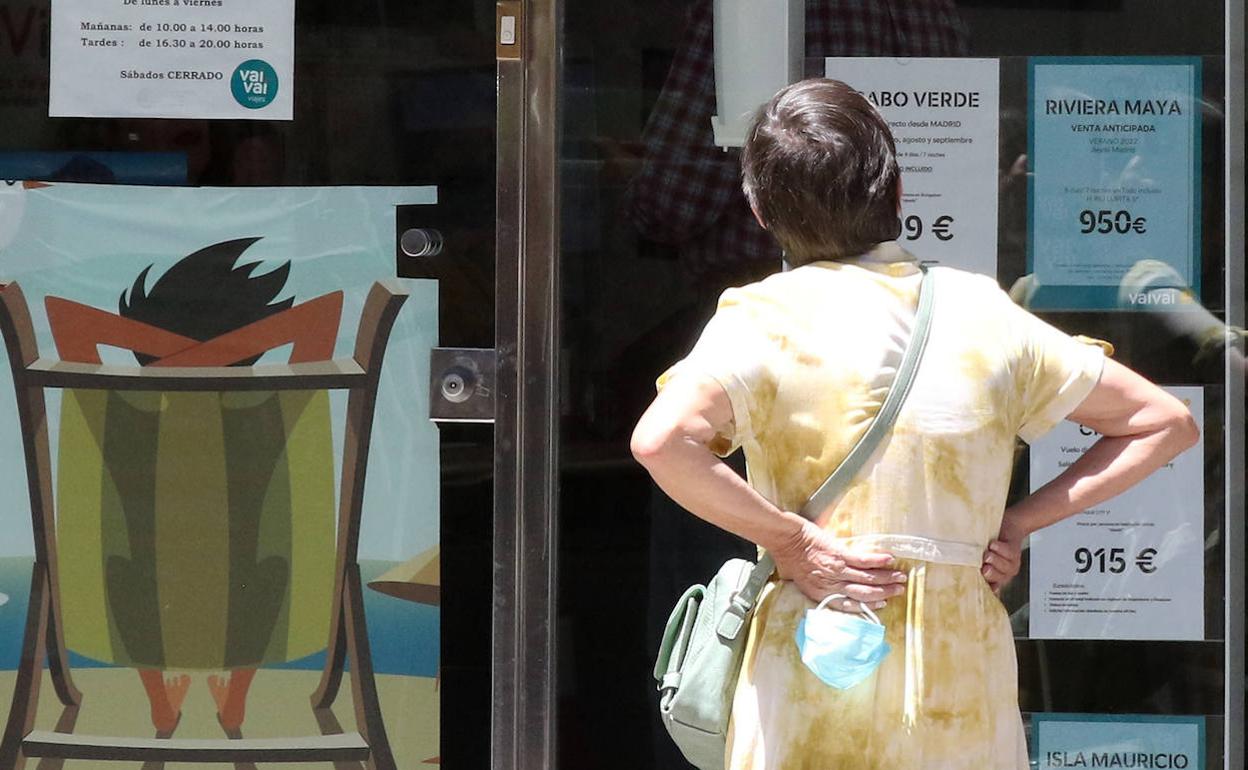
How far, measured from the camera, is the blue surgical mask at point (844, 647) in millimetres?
2227

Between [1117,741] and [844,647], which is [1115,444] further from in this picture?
[1117,741]

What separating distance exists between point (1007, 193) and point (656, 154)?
2.53 feet

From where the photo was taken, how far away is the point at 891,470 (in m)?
2.24

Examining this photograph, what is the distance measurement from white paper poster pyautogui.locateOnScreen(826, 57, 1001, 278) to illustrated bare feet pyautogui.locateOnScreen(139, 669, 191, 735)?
183 cm

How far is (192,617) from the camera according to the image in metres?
3.60

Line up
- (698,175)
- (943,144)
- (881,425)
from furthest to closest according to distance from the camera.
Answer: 1. (698,175)
2. (943,144)
3. (881,425)

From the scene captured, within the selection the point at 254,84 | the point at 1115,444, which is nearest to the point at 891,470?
the point at 1115,444

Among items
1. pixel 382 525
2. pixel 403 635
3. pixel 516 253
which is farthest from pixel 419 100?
pixel 403 635

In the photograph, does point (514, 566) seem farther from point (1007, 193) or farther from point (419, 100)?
point (1007, 193)

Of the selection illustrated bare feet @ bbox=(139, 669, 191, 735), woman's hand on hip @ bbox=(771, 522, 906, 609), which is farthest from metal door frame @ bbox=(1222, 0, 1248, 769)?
illustrated bare feet @ bbox=(139, 669, 191, 735)

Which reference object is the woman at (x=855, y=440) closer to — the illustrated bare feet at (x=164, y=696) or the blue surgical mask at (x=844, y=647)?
the blue surgical mask at (x=844, y=647)

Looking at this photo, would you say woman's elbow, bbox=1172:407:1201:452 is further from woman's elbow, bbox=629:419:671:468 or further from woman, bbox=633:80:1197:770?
woman's elbow, bbox=629:419:671:468

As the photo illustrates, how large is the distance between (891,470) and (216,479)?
6.01 feet

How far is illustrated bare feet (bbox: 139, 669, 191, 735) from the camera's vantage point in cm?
360
